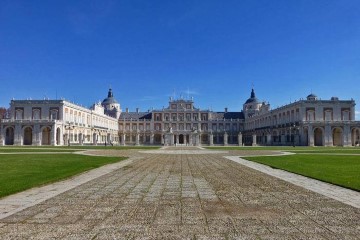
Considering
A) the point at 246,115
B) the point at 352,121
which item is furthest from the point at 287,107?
the point at 246,115

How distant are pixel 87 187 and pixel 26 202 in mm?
2375

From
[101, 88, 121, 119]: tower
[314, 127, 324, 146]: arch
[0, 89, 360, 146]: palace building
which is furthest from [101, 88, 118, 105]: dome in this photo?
[314, 127, 324, 146]: arch

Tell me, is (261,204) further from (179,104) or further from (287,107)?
(179,104)

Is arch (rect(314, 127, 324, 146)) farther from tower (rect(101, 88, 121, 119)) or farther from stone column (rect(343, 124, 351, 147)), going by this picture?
tower (rect(101, 88, 121, 119))

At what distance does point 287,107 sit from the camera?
7488 centimetres

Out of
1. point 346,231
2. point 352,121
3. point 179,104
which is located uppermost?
point 179,104

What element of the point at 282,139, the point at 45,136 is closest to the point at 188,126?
the point at 282,139

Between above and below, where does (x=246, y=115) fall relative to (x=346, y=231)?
above

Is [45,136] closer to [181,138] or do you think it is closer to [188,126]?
[181,138]

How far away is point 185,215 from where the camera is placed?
637 centimetres

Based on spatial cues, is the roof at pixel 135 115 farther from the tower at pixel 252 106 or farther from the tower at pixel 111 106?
the tower at pixel 252 106

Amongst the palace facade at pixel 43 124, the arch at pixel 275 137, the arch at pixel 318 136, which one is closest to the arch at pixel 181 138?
A: the arch at pixel 275 137

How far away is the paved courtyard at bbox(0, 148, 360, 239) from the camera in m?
5.21

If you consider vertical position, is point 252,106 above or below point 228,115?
above
